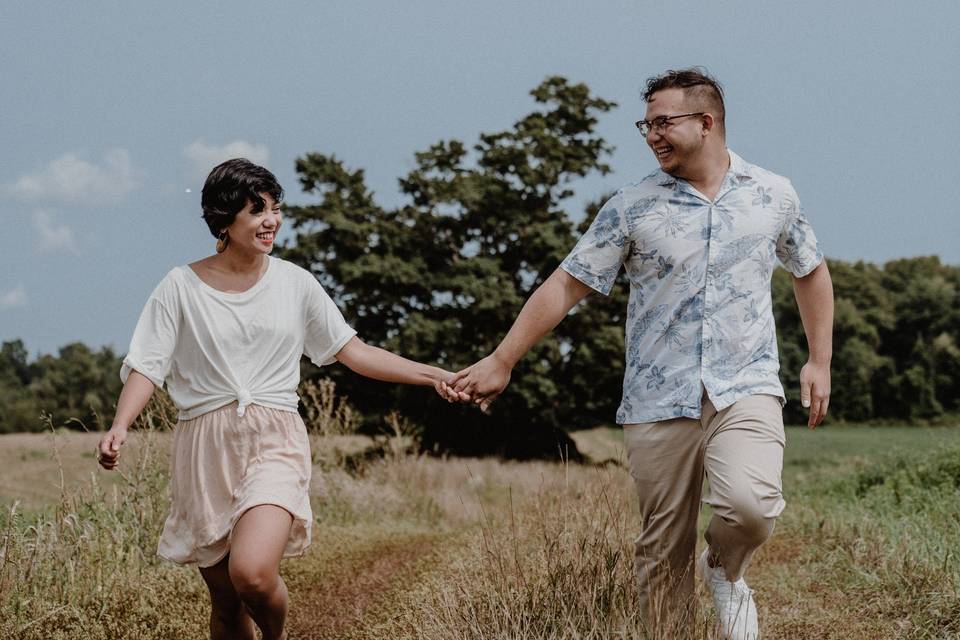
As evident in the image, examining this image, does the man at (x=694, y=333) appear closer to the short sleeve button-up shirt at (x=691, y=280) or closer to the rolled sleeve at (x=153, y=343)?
the short sleeve button-up shirt at (x=691, y=280)

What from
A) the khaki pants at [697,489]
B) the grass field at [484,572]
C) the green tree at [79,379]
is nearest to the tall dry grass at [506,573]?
the grass field at [484,572]

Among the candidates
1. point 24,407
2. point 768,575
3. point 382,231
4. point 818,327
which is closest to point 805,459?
point 382,231

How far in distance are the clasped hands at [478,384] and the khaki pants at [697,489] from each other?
75cm

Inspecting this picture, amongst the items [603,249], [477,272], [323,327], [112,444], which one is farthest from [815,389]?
[477,272]

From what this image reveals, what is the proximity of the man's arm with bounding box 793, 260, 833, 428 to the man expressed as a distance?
0.52 feet

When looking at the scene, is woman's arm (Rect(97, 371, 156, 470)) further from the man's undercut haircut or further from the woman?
the man's undercut haircut

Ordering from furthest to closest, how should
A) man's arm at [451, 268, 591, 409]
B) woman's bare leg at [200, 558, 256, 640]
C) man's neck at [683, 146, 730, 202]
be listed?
man's arm at [451, 268, 591, 409] < man's neck at [683, 146, 730, 202] < woman's bare leg at [200, 558, 256, 640]

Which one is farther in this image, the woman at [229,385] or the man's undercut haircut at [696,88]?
the man's undercut haircut at [696,88]

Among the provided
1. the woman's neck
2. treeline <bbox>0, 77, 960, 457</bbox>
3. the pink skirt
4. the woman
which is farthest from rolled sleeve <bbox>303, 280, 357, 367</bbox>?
treeline <bbox>0, 77, 960, 457</bbox>

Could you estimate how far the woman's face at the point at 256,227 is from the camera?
13.4 ft

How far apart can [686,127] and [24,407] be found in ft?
200

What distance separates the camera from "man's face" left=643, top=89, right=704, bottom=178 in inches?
168

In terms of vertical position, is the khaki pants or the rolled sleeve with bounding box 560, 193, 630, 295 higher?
the rolled sleeve with bounding box 560, 193, 630, 295

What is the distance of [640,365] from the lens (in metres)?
4.23
